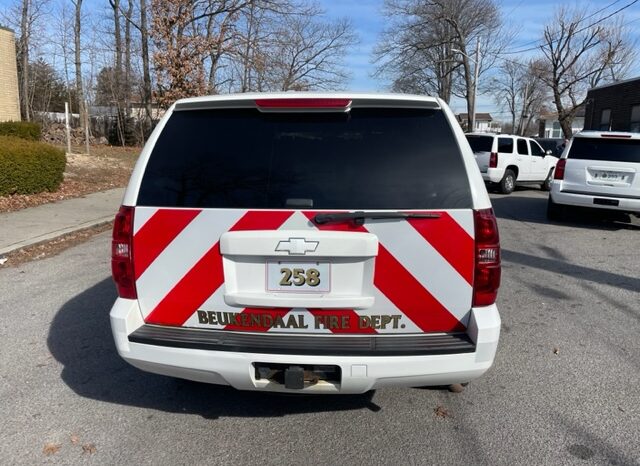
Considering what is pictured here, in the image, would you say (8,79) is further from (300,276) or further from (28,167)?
(300,276)

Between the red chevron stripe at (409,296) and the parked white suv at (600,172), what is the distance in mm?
8258

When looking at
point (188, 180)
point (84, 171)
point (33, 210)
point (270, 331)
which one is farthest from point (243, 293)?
point (84, 171)

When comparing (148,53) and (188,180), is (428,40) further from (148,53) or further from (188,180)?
(188,180)

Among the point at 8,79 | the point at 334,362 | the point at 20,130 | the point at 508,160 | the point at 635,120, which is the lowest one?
the point at 334,362

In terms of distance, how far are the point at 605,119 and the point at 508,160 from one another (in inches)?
533

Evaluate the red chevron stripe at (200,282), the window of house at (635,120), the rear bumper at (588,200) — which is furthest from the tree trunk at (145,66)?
the red chevron stripe at (200,282)

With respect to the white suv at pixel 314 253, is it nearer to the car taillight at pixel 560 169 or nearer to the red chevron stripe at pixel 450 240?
the red chevron stripe at pixel 450 240

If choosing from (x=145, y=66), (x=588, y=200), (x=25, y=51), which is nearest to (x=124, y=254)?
(x=588, y=200)

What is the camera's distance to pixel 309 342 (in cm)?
261

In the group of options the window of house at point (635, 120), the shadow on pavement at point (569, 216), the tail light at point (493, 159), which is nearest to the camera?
the shadow on pavement at point (569, 216)

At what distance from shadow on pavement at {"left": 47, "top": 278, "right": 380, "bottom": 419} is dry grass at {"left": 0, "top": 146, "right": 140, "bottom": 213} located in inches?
284

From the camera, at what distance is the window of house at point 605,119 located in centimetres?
2530

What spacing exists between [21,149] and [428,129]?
10.3 m

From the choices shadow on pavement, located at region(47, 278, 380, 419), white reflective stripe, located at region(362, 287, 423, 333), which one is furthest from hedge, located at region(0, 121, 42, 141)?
white reflective stripe, located at region(362, 287, 423, 333)
